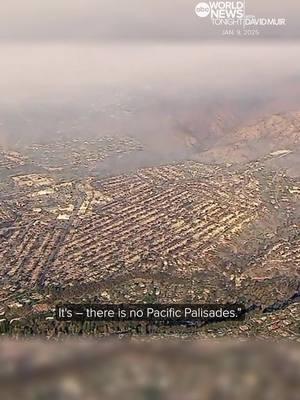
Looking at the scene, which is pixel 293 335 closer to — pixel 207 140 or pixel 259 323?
pixel 259 323

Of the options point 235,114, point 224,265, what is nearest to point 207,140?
point 235,114

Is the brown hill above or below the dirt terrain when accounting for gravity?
above

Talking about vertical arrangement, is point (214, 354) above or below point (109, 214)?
above

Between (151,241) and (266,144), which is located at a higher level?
(266,144)

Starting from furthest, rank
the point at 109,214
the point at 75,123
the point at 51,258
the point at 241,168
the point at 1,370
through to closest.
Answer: the point at 75,123, the point at 241,168, the point at 109,214, the point at 51,258, the point at 1,370

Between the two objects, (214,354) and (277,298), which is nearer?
(214,354)

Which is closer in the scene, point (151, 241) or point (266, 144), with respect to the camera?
point (151, 241)

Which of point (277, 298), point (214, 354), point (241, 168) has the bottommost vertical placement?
point (277, 298)

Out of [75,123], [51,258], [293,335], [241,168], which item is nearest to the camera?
[293,335]

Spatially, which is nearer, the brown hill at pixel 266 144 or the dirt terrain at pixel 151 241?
the dirt terrain at pixel 151 241

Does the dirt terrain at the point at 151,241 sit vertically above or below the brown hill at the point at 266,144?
below

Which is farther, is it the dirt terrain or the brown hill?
the brown hill
